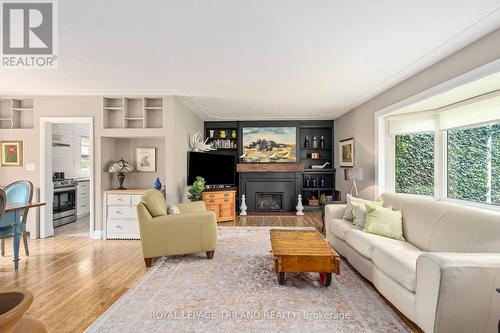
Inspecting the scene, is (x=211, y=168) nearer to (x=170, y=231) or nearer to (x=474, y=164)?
(x=170, y=231)

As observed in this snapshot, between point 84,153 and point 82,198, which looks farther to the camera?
point 84,153

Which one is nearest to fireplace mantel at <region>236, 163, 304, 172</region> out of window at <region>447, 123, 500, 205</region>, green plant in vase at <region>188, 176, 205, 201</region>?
green plant in vase at <region>188, 176, 205, 201</region>

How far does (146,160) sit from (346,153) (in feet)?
14.5

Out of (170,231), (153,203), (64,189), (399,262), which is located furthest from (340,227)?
(64,189)

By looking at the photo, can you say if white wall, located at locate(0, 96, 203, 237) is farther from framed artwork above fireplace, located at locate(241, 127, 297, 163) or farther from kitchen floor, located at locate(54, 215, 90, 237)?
framed artwork above fireplace, located at locate(241, 127, 297, 163)

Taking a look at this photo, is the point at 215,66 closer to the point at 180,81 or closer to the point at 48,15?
the point at 180,81

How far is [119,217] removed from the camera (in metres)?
4.45

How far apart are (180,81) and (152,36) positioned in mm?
1337

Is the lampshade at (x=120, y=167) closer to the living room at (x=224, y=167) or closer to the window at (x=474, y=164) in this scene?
the living room at (x=224, y=167)

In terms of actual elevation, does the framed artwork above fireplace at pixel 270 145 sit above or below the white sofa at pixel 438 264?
above

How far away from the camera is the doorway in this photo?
4523 millimetres

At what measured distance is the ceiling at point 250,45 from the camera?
80.8 inches

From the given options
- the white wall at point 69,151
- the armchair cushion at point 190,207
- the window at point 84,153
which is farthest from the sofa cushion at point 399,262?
the window at point 84,153

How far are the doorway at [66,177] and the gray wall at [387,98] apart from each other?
16.5ft
